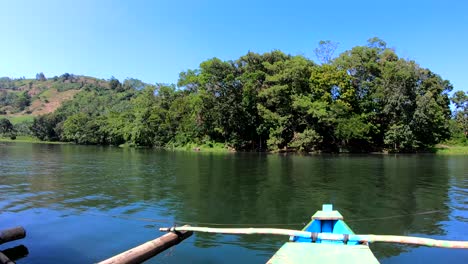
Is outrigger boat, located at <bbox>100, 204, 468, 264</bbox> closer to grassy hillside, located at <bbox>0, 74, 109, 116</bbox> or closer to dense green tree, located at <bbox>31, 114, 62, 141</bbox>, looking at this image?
dense green tree, located at <bbox>31, 114, 62, 141</bbox>

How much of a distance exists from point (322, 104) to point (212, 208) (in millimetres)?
47525

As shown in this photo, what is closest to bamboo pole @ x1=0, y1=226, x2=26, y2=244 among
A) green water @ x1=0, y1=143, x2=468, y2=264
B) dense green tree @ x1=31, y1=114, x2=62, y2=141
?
green water @ x1=0, y1=143, x2=468, y2=264

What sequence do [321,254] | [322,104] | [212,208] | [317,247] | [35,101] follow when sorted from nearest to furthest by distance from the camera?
[321,254] < [317,247] < [212,208] < [322,104] < [35,101]

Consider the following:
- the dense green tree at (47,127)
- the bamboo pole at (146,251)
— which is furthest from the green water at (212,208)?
the dense green tree at (47,127)

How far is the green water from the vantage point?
10.0 meters

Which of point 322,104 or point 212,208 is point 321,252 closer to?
point 212,208

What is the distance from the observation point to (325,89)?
2453 inches

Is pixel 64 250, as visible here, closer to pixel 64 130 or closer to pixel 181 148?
pixel 181 148

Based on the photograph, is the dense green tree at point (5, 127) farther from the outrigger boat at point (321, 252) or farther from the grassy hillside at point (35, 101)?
the outrigger boat at point (321, 252)

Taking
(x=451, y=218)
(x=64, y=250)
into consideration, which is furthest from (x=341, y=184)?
(x=64, y=250)

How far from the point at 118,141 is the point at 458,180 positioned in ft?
262

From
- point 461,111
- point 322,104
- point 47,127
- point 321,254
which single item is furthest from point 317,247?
point 47,127

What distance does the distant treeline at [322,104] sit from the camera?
5984cm

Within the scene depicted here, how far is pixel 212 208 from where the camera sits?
15398 millimetres
